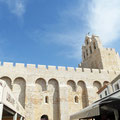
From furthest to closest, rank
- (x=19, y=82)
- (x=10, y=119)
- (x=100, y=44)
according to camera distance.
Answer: (x=100, y=44) → (x=19, y=82) → (x=10, y=119)

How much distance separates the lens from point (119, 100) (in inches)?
146

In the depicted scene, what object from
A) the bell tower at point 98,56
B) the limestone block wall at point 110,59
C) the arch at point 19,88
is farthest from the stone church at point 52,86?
the bell tower at point 98,56

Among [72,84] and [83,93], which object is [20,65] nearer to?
[72,84]

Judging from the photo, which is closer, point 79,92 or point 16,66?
point 16,66

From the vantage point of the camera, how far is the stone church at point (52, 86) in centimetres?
1892

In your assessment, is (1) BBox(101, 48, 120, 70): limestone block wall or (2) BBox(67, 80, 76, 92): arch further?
(1) BBox(101, 48, 120, 70): limestone block wall

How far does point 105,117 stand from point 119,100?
4071 mm

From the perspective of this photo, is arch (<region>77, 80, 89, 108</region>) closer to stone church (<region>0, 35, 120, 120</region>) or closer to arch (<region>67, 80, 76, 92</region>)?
stone church (<region>0, 35, 120, 120</region>)

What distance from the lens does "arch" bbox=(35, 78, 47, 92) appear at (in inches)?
799

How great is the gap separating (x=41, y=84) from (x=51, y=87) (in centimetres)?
158

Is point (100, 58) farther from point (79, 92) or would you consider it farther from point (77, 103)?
point (77, 103)

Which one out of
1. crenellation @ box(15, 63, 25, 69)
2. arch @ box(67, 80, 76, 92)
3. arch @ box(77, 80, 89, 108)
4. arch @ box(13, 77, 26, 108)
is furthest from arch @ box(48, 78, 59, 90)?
crenellation @ box(15, 63, 25, 69)

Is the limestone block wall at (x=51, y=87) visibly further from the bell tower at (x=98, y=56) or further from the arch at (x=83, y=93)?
the bell tower at (x=98, y=56)

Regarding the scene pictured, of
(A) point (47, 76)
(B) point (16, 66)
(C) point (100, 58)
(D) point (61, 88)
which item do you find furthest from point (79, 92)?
(B) point (16, 66)
